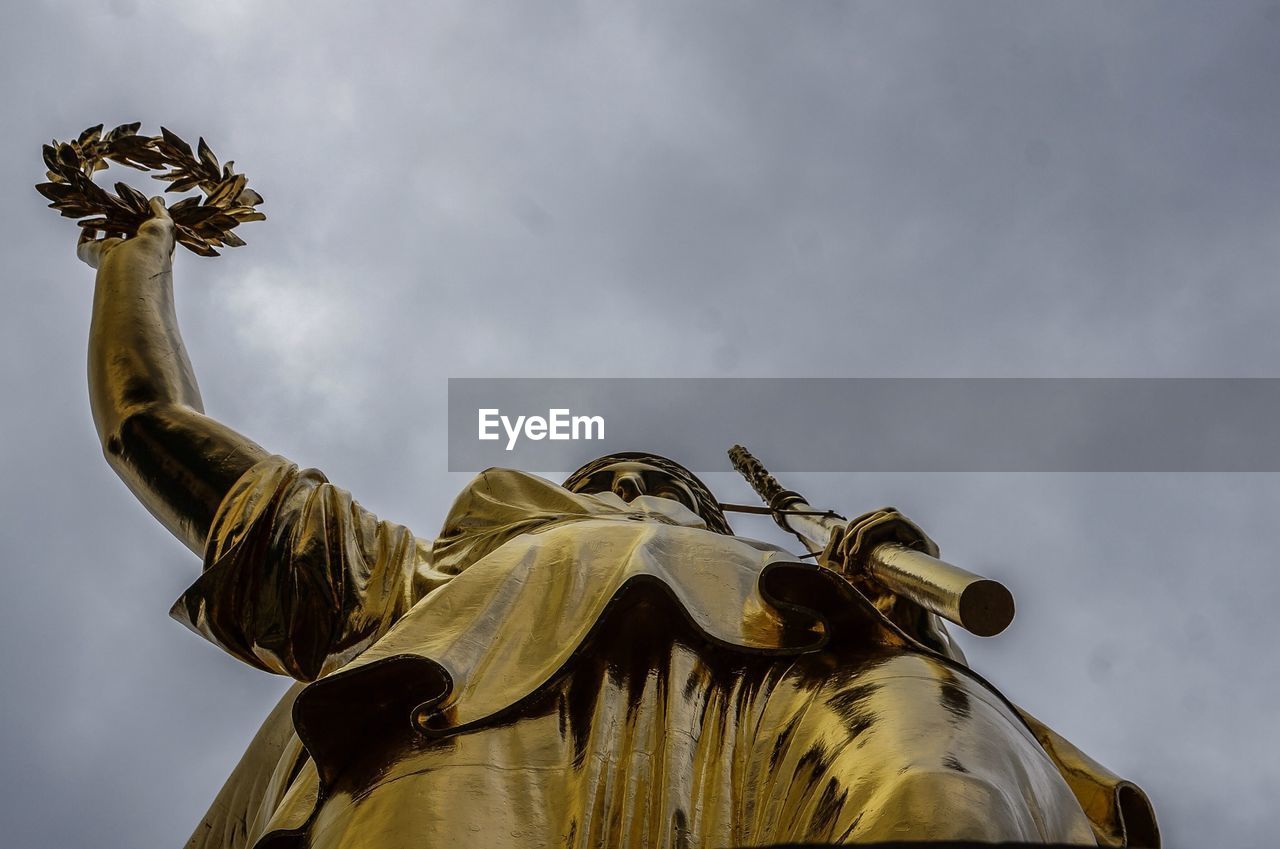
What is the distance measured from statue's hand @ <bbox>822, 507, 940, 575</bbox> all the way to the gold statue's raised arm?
8.34 feet

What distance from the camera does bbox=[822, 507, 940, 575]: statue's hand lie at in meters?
5.79

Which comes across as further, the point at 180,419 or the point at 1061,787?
the point at 180,419

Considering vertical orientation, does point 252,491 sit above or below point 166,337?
below

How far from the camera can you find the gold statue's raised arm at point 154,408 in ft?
21.5

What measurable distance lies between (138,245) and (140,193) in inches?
27.7

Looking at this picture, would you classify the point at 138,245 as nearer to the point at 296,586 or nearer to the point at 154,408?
the point at 154,408

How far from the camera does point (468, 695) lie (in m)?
4.64

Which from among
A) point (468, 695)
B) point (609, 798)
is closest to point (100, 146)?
point (468, 695)

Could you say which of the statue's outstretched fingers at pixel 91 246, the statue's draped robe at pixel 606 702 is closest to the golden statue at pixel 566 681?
the statue's draped robe at pixel 606 702

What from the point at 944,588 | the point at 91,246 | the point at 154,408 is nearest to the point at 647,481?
the point at 154,408

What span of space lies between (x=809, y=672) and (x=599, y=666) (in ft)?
2.15

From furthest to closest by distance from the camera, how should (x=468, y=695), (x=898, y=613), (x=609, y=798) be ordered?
(x=898, y=613), (x=468, y=695), (x=609, y=798)

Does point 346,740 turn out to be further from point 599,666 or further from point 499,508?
point 499,508

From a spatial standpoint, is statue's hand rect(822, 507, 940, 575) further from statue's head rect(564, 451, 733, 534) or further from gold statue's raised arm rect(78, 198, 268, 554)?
gold statue's raised arm rect(78, 198, 268, 554)
